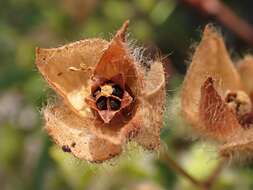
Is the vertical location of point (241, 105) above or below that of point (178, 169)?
above

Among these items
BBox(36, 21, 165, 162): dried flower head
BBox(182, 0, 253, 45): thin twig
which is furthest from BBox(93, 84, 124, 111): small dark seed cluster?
BBox(182, 0, 253, 45): thin twig

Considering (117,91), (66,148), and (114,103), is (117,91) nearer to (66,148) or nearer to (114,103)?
(114,103)

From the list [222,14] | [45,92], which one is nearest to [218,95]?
[45,92]

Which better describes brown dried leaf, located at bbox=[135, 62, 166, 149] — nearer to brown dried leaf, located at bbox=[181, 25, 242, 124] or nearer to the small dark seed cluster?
the small dark seed cluster

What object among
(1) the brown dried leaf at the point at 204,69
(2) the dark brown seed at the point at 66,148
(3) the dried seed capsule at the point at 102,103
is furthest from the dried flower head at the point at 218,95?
(2) the dark brown seed at the point at 66,148

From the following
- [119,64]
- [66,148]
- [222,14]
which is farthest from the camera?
[222,14]
